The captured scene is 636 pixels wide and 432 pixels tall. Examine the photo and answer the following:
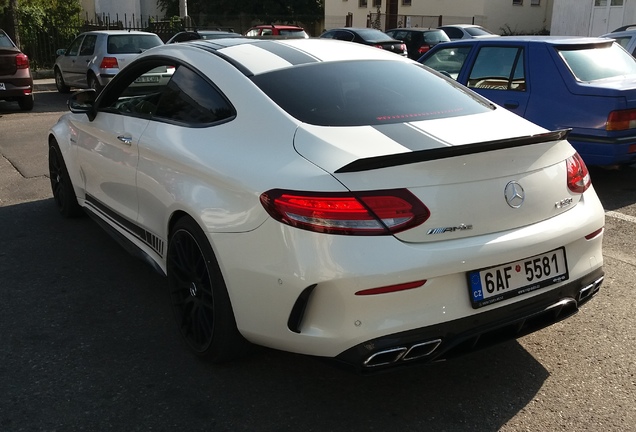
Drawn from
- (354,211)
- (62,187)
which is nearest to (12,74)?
(62,187)

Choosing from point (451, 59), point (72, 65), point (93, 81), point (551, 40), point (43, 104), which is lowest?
point (43, 104)

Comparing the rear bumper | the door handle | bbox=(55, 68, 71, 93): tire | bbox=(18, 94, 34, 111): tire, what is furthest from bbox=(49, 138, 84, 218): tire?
bbox=(55, 68, 71, 93): tire

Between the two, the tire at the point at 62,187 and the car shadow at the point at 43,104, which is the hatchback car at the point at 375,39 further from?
the tire at the point at 62,187

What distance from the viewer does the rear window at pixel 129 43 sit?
1498 centimetres

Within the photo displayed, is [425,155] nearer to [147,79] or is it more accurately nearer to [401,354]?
[401,354]

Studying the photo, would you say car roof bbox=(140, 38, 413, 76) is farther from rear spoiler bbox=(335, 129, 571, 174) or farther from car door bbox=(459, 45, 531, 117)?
car door bbox=(459, 45, 531, 117)

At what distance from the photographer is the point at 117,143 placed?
14.6 ft

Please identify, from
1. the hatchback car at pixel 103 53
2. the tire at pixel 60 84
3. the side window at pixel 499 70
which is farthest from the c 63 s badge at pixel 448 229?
the tire at pixel 60 84

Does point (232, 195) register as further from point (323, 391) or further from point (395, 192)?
point (323, 391)

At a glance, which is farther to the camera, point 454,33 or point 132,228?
point 454,33

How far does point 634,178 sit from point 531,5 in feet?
98.2

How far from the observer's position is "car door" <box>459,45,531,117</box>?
7.41 m

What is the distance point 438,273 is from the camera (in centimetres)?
277

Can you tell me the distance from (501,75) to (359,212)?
5.51 m
